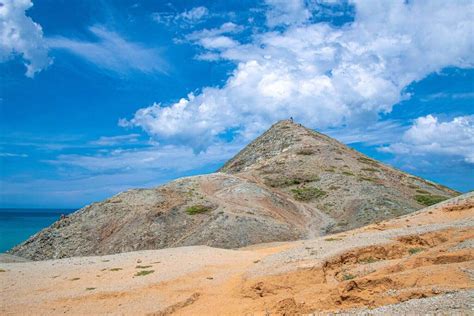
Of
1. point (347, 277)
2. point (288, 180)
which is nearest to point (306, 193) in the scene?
point (288, 180)

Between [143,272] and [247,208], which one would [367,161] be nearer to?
[247,208]

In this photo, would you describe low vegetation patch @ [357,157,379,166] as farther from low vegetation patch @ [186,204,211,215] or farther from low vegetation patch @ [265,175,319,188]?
low vegetation patch @ [186,204,211,215]

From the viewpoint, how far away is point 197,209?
47.9 metres

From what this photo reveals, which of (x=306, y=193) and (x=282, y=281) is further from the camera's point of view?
(x=306, y=193)

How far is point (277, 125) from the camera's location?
3986 inches

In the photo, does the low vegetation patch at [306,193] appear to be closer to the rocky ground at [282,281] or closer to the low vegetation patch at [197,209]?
the low vegetation patch at [197,209]

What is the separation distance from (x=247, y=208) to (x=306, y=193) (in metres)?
16.7

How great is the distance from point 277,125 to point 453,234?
80454 millimetres

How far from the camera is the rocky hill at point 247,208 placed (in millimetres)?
42719

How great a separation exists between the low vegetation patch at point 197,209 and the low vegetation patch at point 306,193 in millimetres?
18071

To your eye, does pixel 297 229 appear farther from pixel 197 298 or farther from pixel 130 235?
pixel 197 298

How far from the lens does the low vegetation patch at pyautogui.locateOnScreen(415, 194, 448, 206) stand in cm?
6044

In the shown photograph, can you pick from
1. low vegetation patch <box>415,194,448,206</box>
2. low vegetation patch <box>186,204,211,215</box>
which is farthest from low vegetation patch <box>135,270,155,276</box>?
low vegetation patch <box>415,194,448,206</box>

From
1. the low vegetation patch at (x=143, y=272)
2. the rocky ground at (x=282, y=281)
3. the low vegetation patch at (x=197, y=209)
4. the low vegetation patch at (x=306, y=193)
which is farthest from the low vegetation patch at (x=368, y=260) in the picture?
the low vegetation patch at (x=306, y=193)
